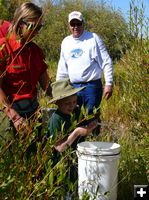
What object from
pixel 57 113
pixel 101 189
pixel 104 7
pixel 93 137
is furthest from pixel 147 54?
pixel 104 7

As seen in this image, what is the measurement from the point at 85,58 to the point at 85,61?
34 mm

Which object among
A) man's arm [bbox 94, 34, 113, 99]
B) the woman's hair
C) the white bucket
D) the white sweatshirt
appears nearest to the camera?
the woman's hair

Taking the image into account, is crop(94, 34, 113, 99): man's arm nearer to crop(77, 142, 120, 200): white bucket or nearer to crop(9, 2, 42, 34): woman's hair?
crop(77, 142, 120, 200): white bucket

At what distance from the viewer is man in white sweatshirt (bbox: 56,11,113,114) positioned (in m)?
5.51

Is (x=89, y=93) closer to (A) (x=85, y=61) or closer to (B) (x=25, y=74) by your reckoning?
(A) (x=85, y=61)

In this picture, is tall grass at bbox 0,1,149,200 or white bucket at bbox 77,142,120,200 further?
white bucket at bbox 77,142,120,200

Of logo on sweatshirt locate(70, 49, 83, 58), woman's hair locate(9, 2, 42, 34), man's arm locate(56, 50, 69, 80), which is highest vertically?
woman's hair locate(9, 2, 42, 34)

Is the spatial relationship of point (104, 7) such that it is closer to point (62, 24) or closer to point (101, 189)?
point (62, 24)

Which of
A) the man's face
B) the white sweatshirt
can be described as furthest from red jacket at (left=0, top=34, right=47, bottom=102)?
the man's face

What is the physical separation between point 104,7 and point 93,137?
18.6 metres

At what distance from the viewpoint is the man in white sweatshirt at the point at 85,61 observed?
5508 mm

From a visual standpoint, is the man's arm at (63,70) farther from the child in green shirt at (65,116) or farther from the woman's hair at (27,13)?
the woman's hair at (27,13)

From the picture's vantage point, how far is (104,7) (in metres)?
23.1

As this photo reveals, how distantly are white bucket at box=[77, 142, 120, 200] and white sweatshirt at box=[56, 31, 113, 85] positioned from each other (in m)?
1.89
